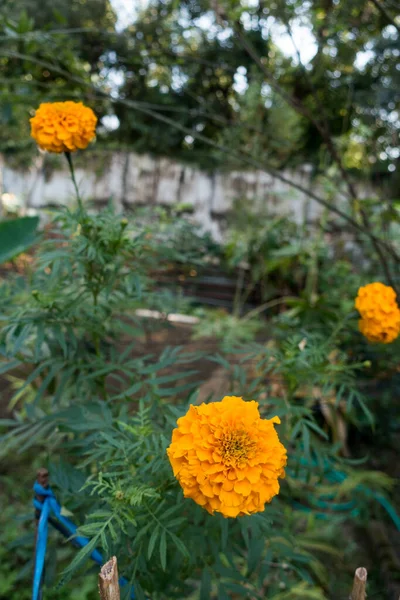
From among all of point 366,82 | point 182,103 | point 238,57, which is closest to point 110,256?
point 366,82

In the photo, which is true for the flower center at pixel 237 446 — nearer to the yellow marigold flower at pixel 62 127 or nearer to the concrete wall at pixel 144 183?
the yellow marigold flower at pixel 62 127

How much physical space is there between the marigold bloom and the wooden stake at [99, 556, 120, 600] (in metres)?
0.71

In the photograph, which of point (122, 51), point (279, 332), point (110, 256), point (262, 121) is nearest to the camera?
point (110, 256)

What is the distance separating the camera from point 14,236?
1.43m

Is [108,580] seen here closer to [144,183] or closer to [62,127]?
[62,127]

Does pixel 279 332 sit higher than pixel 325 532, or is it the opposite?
pixel 279 332

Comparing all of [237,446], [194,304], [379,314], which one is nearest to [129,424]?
[237,446]

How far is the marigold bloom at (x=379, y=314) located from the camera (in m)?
0.97

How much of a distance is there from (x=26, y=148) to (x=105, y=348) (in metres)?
4.33

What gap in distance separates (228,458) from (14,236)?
3.78 feet

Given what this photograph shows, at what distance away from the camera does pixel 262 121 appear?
4059mm

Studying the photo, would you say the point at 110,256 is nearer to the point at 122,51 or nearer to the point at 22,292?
the point at 22,292

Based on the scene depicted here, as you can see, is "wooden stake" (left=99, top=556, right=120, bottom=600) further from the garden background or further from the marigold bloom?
the marigold bloom

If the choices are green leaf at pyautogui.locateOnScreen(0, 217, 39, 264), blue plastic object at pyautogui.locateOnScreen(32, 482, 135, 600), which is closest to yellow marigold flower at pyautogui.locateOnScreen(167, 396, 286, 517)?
blue plastic object at pyautogui.locateOnScreen(32, 482, 135, 600)
